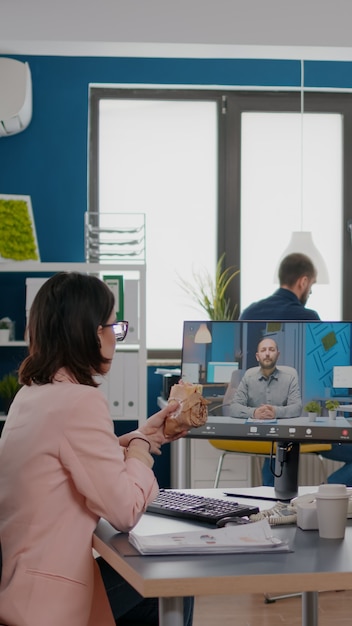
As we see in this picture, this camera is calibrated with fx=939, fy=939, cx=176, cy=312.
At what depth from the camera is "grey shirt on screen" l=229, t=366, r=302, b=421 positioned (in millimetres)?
2271

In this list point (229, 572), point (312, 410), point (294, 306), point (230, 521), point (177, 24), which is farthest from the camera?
point (177, 24)

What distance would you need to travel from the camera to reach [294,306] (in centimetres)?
387

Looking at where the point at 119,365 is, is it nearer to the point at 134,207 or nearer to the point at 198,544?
the point at 134,207

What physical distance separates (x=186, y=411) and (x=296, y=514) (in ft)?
1.02

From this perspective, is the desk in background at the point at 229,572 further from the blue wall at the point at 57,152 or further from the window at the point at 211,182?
the window at the point at 211,182

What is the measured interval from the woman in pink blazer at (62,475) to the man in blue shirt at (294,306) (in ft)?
5.50

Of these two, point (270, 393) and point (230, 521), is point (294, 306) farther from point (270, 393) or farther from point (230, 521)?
point (230, 521)

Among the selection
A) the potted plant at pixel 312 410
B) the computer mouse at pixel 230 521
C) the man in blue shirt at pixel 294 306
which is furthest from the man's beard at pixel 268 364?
the man in blue shirt at pixel 294 306

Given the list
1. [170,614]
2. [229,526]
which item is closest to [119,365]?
[229,526]

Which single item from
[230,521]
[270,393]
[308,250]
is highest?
[308,250]

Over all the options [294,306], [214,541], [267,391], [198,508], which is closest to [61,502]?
[214,541]

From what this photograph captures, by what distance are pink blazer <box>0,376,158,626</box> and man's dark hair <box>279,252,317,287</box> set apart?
2.43 m

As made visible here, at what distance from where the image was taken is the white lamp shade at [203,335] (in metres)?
2.36

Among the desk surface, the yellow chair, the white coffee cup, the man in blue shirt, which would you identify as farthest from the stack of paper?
the yellow chair
